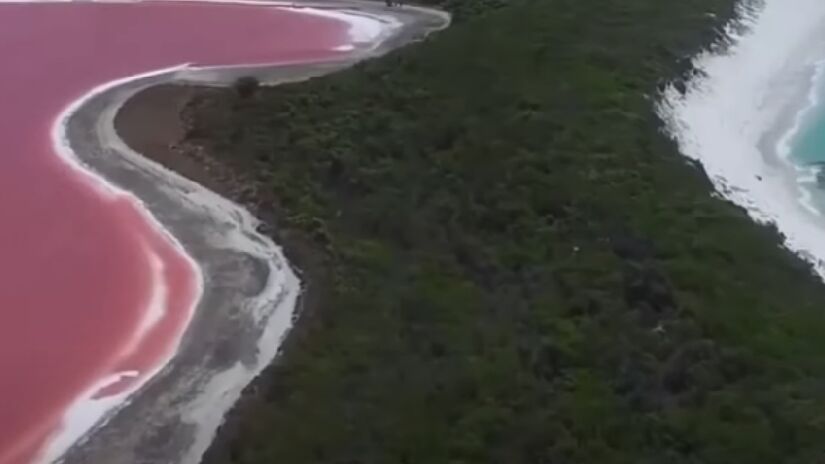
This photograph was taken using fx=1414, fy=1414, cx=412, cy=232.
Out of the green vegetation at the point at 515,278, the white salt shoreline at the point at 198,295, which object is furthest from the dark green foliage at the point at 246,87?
the white salt shoreline at the point at 198,295

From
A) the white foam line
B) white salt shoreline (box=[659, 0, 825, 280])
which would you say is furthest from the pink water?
white salt shoreline (box=[659, 0, 825, 280])

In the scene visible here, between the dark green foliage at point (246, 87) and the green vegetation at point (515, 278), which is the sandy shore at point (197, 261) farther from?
the dark green foliage at point (246, 87)

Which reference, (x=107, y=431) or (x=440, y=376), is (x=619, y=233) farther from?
(x=107, y=431)

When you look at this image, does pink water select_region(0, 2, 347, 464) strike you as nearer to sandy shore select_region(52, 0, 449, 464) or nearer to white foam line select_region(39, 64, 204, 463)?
white foam line select_region(39, 64, 204, 463)

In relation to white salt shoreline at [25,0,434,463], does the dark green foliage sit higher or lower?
higher

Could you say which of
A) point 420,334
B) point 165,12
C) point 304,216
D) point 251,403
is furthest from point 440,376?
point 165,12
